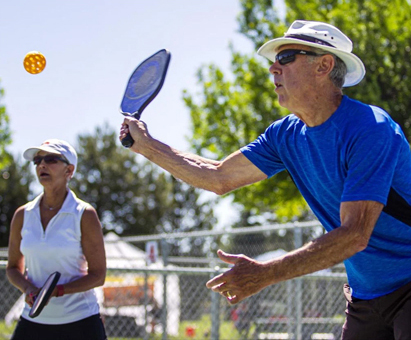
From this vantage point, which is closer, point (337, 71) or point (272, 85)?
point (337, 71)

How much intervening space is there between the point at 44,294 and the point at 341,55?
2251 millimetres

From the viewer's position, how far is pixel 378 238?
2.67m

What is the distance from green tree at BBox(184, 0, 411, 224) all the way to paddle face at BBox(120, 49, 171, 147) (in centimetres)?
782

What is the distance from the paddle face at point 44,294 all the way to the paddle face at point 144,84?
102cm

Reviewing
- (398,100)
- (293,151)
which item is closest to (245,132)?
(398,100)

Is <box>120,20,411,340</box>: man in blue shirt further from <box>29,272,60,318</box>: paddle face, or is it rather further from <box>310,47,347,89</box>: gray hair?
<box>29,272,60,318</box>: paddle face

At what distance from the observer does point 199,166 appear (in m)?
3.40

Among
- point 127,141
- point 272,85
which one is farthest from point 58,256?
point 272,85

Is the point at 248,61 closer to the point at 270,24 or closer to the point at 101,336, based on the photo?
the point at 270,24

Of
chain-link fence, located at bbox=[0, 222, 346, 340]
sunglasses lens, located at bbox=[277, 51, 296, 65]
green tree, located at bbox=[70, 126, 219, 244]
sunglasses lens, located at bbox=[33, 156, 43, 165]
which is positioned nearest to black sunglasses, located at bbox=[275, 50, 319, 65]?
sunglasses lens, located at bbox=[277, 51, 296, 65]

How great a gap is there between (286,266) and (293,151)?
0.85 m

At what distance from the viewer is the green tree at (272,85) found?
1152cm

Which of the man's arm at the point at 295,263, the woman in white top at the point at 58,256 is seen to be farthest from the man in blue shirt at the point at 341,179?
the woman in white top at the point at 58,256

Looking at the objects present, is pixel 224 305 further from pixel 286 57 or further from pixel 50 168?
pixel 286 57
